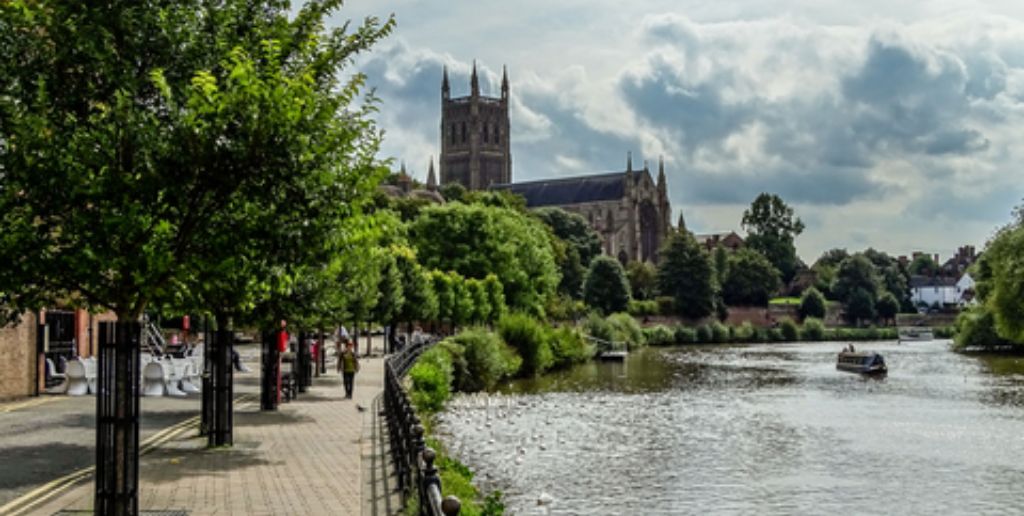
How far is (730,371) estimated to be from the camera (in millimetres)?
57469

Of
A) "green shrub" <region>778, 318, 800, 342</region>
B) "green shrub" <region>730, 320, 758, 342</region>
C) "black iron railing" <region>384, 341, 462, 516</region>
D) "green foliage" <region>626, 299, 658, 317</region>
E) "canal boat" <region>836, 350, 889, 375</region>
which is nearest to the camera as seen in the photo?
"black iron railing" <region>384, 341, 462, 516</region>

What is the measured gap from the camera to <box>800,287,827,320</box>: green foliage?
12794 centimetres

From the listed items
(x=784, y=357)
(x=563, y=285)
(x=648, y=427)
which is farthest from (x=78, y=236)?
(x=563, y=285)

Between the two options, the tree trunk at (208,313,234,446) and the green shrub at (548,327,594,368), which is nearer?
the tree trunk at (208,313,234,446)

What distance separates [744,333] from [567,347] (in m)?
54.2

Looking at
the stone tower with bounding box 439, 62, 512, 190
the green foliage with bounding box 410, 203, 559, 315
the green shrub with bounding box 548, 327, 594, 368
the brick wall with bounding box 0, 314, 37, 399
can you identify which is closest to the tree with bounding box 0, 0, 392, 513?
the brick wall with bounding box 0, 314, 37, 399

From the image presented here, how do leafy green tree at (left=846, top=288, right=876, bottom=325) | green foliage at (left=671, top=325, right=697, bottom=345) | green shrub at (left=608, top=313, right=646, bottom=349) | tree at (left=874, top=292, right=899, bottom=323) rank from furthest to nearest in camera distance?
tree at (left=874, top=292, right=899, bottom=323) < leafy green tree at (left=846, top=288, right=876, bottom=325) < green foliage at (left=671, top=325, right=697, bottom=345) < green shrub at (left=608, top=313, right=646, bottom=349)

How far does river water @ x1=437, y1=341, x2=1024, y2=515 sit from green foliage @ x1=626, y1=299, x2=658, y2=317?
203 ft

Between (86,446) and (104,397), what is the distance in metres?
6.72

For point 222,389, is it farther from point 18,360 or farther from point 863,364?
point 863,364

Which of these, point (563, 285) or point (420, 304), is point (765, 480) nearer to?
point (420, 304)

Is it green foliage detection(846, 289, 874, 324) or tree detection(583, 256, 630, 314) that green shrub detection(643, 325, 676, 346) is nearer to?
tree detection(583, 256, 630, 314)

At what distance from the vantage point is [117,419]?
414 inches

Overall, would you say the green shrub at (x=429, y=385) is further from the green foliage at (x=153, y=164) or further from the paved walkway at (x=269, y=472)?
the green foliage at (x=153, y=164)
